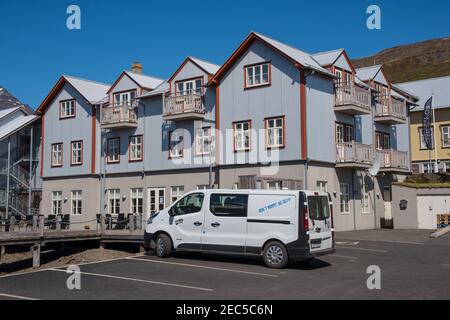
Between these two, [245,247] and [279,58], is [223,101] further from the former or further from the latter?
[245,247]

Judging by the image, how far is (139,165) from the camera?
3359 centimetres

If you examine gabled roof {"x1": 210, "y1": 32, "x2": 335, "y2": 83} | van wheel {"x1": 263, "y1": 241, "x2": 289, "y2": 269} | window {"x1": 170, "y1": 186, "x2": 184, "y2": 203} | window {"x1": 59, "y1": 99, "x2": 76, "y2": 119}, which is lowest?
van wheel {"x1": 263, "y1": 241, "x2": 289, "y2": 269}

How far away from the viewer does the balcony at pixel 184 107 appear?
30188 mm

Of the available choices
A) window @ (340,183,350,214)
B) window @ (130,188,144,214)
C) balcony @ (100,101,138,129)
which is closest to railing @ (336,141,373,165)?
window @ (340,183,350,214)

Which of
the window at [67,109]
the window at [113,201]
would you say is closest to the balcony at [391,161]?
the window at [113,201]

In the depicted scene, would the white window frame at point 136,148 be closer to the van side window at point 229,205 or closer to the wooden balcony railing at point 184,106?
the wooden balcony railing at point 184,106

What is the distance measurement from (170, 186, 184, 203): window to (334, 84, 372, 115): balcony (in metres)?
9.75

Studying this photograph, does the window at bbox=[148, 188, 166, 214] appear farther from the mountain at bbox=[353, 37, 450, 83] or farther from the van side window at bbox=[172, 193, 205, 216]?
the mountain at bbox=[353, 37, 450, 83]

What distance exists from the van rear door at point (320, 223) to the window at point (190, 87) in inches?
644

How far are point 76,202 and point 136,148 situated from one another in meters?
5.99

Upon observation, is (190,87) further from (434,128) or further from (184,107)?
(434,128)

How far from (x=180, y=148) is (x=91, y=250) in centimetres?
1027

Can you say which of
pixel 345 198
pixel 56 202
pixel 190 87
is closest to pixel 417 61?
pixel 345 198

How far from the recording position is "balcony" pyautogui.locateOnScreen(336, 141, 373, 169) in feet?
94.3
